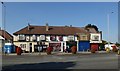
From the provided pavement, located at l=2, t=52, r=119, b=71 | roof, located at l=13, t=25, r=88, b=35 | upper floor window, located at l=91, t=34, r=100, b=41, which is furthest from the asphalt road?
upper floor window, located at l=91, t=34, r=100, b=41

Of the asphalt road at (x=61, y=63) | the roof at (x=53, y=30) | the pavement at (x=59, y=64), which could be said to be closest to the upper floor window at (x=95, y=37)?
the roof at (x=53, y=30)

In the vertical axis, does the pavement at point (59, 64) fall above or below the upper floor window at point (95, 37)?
below

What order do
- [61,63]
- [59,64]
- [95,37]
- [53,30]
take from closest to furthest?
[59,64] < [61,63] < [53,30] < [95,37]

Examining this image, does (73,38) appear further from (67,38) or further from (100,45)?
(100,45)

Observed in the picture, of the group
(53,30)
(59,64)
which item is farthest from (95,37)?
(59,64)

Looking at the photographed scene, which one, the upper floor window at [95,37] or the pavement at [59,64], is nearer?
the pavement at [59,64]

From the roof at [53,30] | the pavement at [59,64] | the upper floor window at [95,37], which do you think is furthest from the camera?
the upper floor window at [95,37]

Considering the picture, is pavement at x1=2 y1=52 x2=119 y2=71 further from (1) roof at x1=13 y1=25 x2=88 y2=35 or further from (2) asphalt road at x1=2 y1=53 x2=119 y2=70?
(1) roof at x1=13 y1=25 x2=88 y2=35

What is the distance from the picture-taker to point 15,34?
8531cm

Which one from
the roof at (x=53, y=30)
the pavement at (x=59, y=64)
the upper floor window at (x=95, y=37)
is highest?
the roof at (x=53, y=30)

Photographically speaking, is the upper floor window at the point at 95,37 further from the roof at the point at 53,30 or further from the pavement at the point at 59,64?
the pavement at the point at 59,64

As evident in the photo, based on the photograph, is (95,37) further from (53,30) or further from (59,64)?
(59,64)

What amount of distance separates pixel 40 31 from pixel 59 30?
5.75 meters

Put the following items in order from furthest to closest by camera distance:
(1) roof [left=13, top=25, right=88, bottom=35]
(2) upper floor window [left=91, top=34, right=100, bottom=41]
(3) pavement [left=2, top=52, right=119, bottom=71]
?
(2) upper floor window [left=91, top=34, right=100, bottom=41], (1) roof [left=13, top=25, right=88, bottom=35], (3) pavement [left=2, top=52, right=119, bottom=71]
